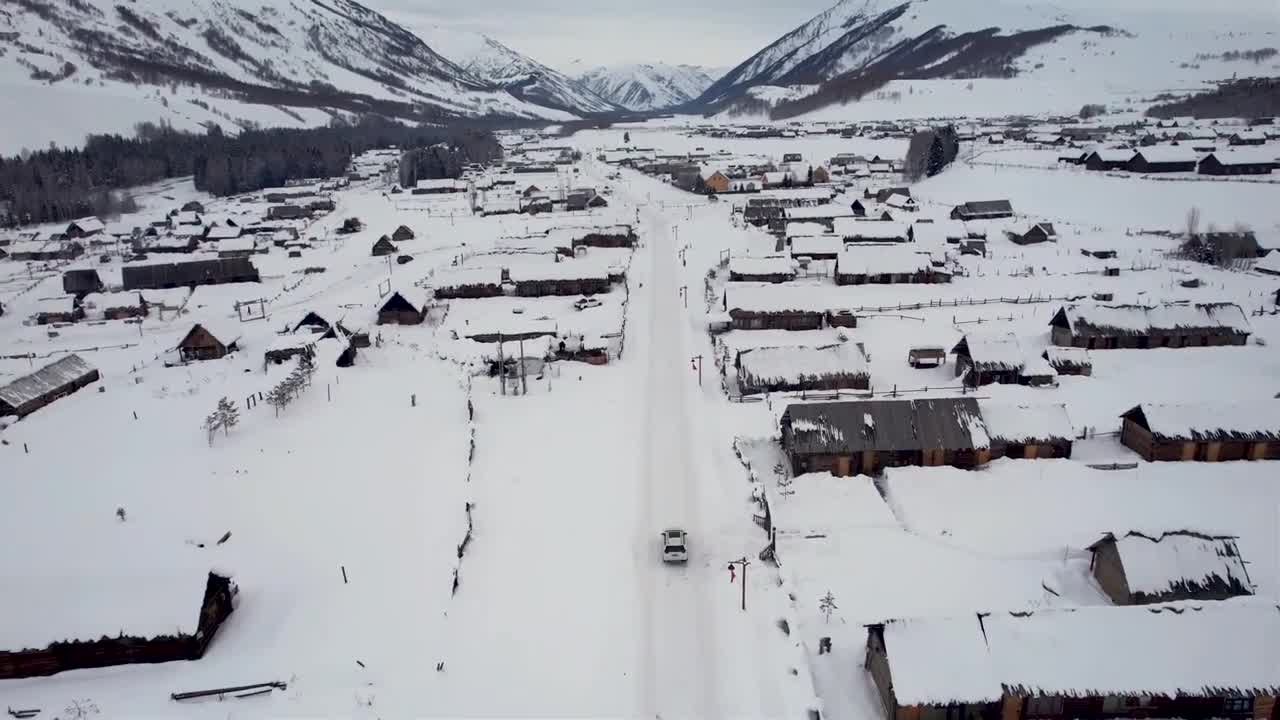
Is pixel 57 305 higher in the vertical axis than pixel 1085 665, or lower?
higher

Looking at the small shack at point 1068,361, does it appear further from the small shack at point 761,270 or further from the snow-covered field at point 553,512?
the small shack at point 761,270

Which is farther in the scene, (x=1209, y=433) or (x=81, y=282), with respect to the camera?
(x=81, y=282)

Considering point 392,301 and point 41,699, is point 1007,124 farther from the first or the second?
point 41,699

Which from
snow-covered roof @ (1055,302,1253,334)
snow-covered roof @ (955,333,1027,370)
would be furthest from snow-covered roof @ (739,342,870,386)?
snow-covered roof @ (1055,302,1253,334)

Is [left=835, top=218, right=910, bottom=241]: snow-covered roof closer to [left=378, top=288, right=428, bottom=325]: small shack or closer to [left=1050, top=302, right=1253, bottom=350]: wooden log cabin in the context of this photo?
[left=1050, top=302, right=1253, bottom=350]: wooden log cabin

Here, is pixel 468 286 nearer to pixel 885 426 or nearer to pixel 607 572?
pixel 885 426

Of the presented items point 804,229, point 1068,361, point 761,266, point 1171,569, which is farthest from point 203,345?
point 804,229

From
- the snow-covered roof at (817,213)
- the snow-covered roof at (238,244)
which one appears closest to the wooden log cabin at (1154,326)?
the snow-covered roof at (817,213)
